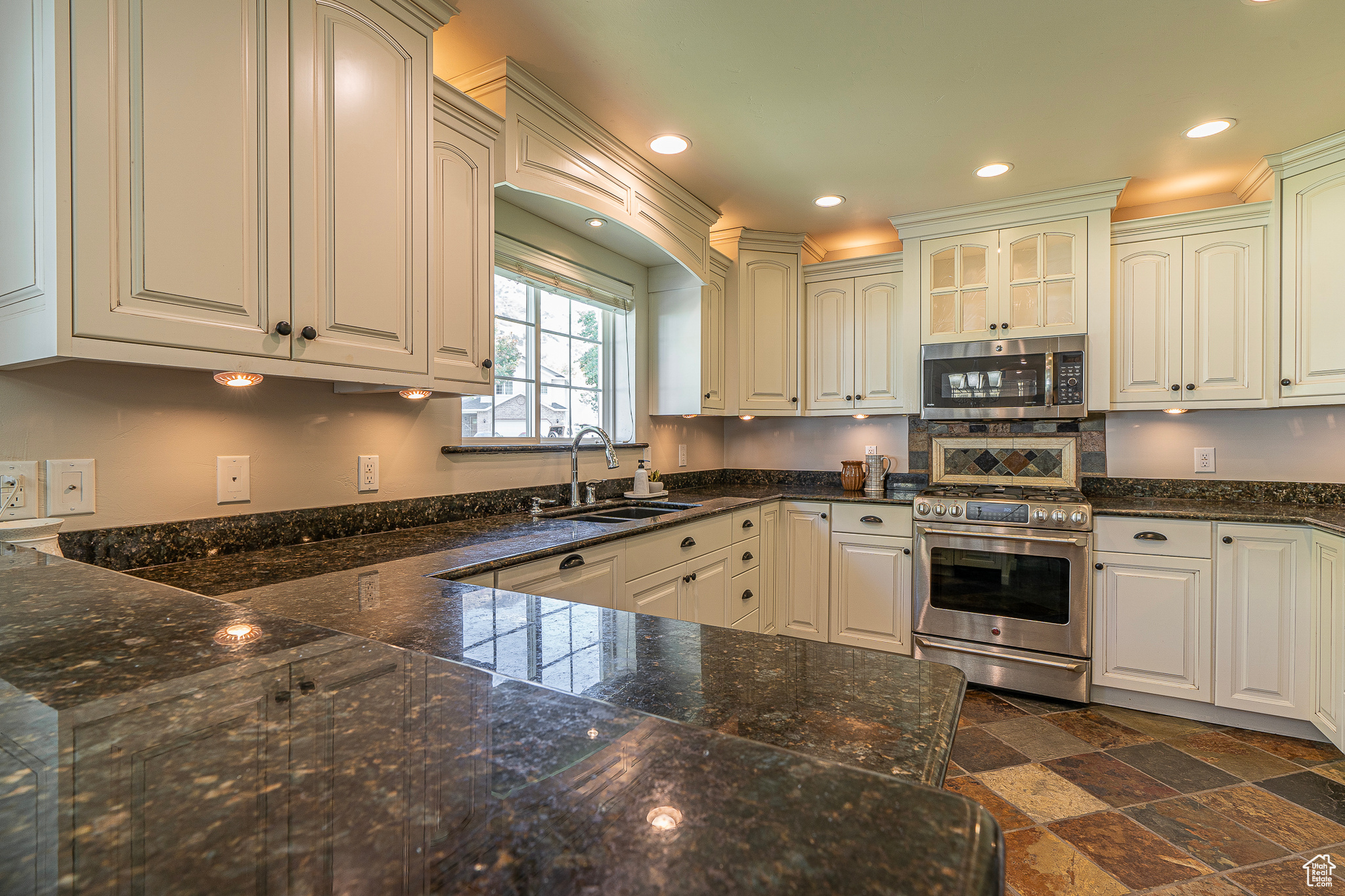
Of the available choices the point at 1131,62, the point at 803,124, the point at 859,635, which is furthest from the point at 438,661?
the point at 859,635

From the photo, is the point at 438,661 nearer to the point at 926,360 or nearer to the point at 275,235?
the point at 275,235

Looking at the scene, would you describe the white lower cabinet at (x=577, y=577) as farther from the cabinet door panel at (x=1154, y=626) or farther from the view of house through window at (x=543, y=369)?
the cabinet door panel at (x=1154, y=626)

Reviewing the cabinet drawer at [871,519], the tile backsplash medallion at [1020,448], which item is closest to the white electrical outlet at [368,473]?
the cabinet drawer at [871,519]

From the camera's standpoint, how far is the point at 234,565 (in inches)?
56.2

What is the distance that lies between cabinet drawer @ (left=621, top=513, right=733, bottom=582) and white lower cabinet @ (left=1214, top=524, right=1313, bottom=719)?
208 cm

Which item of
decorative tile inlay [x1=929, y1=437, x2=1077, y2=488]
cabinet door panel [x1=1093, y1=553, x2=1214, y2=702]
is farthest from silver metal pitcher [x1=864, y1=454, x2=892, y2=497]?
cabinet door panel [x1=1093, y1=553, x2=1214, y2=702]

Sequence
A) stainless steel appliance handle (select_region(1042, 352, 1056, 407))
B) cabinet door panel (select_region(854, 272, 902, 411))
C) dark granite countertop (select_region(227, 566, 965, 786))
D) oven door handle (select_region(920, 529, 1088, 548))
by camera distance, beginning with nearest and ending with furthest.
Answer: dark granite countertop (select_region(227, 566, 965, 786)), oven door handle (select_region(920, 529, 1088, 548)), stainless steel appliance handle (select_region(1042, 352, 1056, 407)), cabinet door panel (select_region(854, 272, 902, 411))

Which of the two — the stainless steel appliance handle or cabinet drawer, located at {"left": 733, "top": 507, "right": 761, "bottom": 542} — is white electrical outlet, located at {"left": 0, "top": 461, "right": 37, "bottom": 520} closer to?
cabinet drawer, located at {"left": 733, "top": 507, "right": 761, "bottom": 542}

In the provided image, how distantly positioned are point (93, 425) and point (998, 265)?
142 inches

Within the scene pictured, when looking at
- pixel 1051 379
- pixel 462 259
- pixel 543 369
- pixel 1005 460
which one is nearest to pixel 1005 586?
pixel 1005 460

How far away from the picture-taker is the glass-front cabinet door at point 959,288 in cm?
321

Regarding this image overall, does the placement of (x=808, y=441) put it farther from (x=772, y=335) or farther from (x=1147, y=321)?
(x=1147, y=321)

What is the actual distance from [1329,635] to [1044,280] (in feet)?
6.02

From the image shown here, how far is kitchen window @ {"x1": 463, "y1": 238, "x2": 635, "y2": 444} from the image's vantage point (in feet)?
8.36
